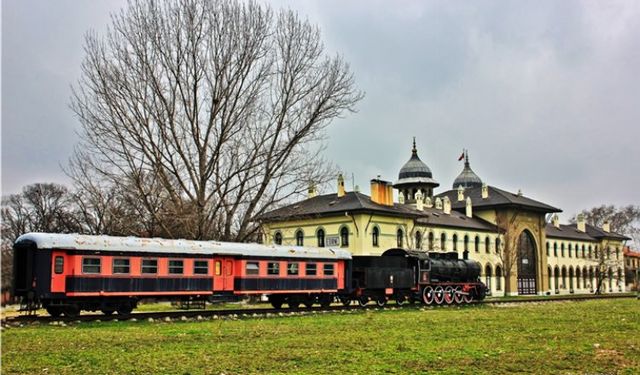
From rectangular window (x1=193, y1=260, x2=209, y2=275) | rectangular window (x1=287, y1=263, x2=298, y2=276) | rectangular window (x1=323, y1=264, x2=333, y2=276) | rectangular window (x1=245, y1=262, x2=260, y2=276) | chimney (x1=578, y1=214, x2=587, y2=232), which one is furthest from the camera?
chimney (x1=578, y1=214, x2=587, y2=232)

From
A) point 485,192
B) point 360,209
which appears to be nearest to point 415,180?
point 485,192

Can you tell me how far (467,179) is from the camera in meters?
95.5

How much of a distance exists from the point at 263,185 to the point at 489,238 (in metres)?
40.7

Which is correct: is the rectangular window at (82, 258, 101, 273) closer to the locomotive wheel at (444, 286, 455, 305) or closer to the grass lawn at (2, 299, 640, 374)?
the grass lawn at (2, 299, 640, 374)

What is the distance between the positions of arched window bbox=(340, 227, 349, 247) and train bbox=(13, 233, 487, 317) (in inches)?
711

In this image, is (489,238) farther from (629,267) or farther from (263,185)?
(629,267)

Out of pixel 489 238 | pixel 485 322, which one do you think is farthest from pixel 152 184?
pixel 489 238

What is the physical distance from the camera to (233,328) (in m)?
18.0

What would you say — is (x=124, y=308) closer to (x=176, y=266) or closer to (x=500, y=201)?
(x=176, y=266)

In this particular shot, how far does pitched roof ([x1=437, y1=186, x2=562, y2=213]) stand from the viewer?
69.2 meters

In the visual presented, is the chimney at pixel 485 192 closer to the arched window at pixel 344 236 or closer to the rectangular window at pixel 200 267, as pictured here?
the arched window at pixel 344 236

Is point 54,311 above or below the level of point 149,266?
below

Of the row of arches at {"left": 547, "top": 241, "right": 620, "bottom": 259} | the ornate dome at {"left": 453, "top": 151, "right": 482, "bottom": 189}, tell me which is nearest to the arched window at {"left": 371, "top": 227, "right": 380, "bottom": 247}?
the row of arches at {"left": 547, "top": 241, "right": 620, "bottom": 259}

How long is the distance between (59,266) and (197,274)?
16.9 feet
